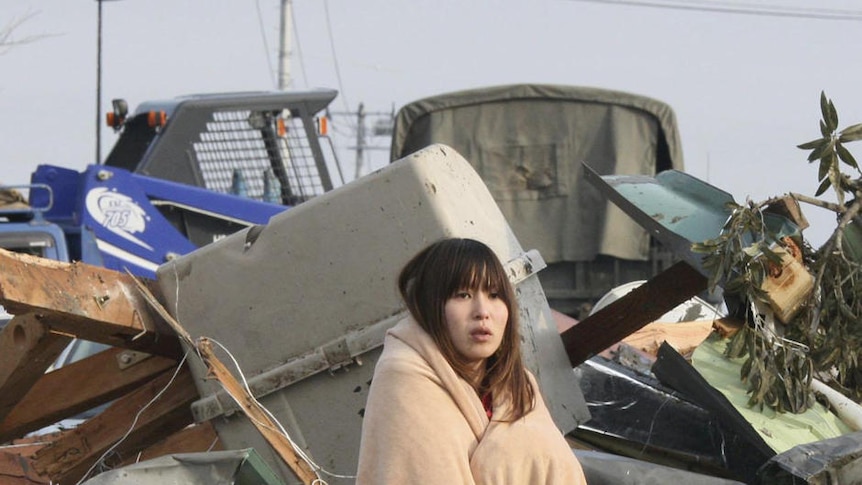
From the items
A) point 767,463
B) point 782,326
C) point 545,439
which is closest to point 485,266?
point 545,439

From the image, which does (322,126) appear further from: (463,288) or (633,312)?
(463,288)

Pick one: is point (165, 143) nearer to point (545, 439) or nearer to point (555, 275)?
point (555, 275)

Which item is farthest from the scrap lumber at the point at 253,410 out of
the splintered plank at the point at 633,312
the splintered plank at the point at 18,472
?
the splintered plank at the point at 633,312

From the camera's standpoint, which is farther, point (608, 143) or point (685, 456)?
point (608, 143)

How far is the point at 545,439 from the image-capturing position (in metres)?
3.24

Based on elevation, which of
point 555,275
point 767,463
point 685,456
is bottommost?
point 555,275

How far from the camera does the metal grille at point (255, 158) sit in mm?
10625

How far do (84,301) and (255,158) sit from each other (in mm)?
6131

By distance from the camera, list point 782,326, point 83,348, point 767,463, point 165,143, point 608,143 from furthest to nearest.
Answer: point 608,143, point 165,143, point 83,348, point 782,326, point 767,463

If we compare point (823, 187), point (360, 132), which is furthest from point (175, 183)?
point (360, 132)

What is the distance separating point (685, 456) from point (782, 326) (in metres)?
0.54

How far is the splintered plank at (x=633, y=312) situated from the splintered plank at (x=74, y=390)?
140cm

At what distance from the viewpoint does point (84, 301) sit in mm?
4684

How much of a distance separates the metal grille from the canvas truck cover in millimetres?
1356
